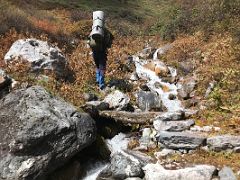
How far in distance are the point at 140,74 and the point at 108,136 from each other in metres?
7.52

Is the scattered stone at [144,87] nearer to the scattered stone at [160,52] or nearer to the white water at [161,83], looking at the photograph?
the white water at [161,83]

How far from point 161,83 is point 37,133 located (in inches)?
386

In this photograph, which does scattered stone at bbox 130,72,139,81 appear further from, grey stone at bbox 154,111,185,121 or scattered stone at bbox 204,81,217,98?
grey stone at bbox 154,111,185,121

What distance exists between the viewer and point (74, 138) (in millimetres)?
11664

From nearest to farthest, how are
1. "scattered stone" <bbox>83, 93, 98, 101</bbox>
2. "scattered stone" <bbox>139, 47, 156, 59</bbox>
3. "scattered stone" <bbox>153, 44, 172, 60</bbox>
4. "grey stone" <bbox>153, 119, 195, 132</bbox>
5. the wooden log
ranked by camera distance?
"grey stone" <bbox>153, 119, 195, 132</bbox>
the wooden log
"scattered stone" <bbox>83, 93, 98, 101</bbox>
"scattered stone" <bbox>153, 44, 172, 60</bbox>
"scattered stone" <bbox>139, 47, 156, 59</bbox>

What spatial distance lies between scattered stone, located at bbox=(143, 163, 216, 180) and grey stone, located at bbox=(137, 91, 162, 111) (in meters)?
5.05

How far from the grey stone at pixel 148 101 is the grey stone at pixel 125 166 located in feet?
14.1

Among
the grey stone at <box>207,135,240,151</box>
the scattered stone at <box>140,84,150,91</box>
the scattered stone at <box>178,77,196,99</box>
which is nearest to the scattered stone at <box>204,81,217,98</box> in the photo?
the scattered stone at <box>178,77,196,99</box>

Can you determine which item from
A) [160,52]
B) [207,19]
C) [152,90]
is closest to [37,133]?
[152,90]

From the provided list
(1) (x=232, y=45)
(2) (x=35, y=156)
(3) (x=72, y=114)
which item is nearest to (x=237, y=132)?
(3) (x=72, y=114)

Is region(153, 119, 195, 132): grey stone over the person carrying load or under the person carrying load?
under

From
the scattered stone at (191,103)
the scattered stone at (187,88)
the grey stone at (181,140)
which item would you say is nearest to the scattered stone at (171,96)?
the scattered stone at (187,88)

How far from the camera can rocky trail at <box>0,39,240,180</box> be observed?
10.8 meters

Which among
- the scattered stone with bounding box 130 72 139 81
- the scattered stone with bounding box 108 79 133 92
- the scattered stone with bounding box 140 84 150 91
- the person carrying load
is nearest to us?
the person carrying load
